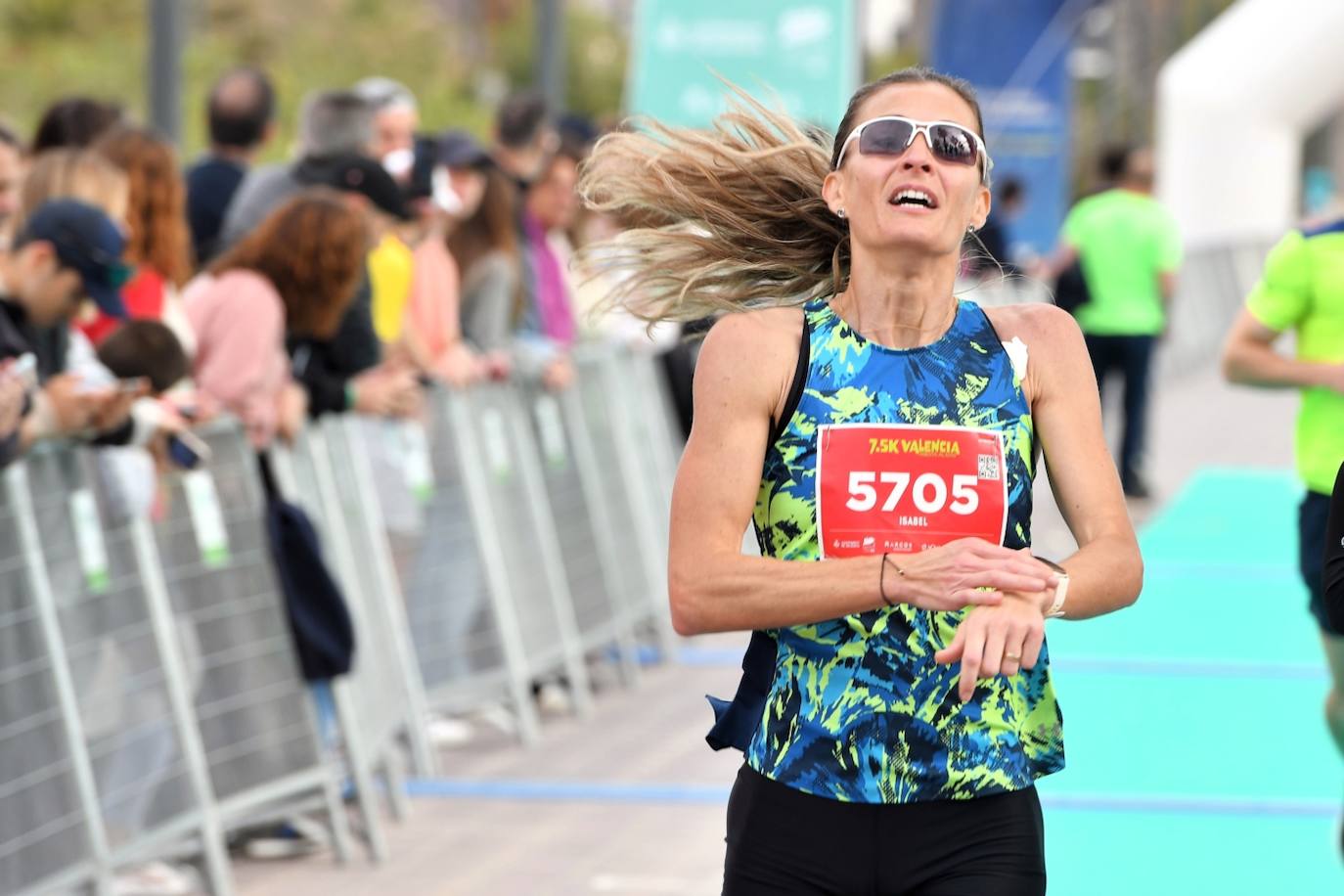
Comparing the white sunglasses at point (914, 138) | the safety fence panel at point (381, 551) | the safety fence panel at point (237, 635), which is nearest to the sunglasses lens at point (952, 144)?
the white sunglasses at point (914, 138)

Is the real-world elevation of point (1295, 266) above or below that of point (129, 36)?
below

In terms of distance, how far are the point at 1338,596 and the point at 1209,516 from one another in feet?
40.3

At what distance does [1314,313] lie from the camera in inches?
241

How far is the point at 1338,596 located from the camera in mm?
3537

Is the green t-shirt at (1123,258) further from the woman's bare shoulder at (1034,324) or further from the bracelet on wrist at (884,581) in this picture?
the bracelet on wrist at (884,581)

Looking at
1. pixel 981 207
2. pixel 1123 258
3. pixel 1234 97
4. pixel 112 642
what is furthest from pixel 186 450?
pixel 1234 97

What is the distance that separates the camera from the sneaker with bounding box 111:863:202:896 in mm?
6227

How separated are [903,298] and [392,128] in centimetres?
572

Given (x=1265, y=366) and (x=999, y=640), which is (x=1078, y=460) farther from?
(x=1265, y=366)

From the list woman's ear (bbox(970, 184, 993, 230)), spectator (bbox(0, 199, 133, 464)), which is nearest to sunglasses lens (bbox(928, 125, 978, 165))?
woman's ear (bbox(970, 184, 993, 230))

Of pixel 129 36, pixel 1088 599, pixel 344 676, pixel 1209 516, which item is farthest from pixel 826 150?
pixel 129 36

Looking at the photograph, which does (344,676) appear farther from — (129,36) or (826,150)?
(129,36)

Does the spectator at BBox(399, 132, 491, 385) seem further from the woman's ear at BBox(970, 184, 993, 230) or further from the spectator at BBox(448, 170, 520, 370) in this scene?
the woman's ear at BBox(970, 184, 993, 230)

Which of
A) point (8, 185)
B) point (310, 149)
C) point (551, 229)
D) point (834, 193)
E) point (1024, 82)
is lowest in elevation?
point (834, 193)
